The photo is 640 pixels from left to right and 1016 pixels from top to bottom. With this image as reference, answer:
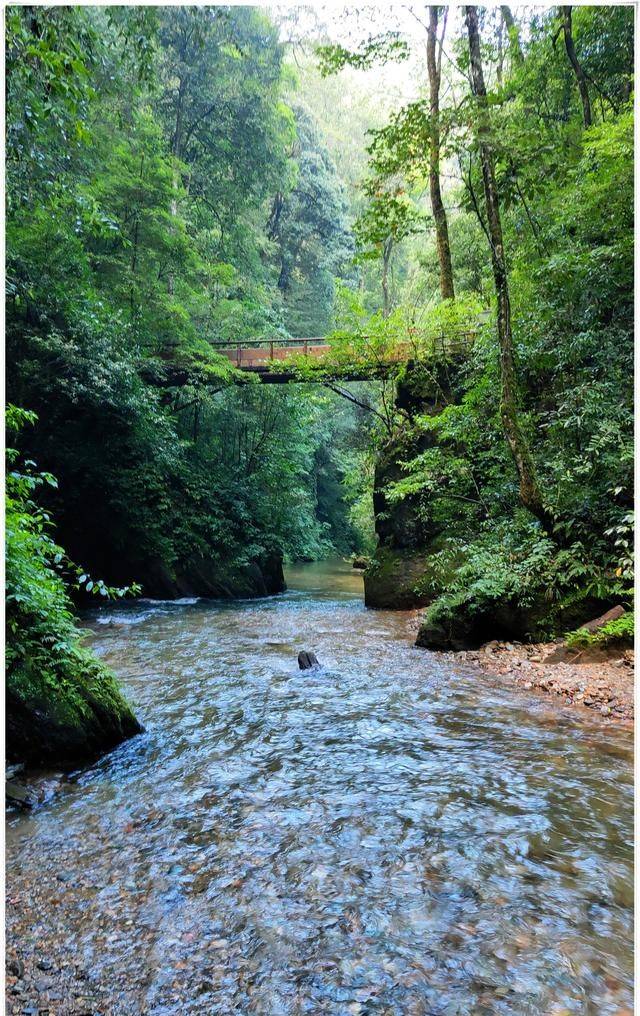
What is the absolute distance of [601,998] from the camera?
69.9 inches

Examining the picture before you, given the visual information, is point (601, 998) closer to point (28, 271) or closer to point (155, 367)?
point (28, 271)

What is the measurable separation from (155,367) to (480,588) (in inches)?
391

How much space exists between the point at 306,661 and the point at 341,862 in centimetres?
362

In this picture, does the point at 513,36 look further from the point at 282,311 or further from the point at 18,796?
the point at 18,796

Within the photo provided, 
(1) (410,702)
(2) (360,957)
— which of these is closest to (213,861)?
(2) (360,957)

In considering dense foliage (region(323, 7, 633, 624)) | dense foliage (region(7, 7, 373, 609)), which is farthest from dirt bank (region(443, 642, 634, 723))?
dense foliage (region(7, 7, 373, 609))

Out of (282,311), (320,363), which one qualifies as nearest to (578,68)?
(320,363)

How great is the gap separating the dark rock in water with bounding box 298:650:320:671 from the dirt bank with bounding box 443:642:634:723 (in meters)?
1.71

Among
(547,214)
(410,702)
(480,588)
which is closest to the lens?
(410,702)

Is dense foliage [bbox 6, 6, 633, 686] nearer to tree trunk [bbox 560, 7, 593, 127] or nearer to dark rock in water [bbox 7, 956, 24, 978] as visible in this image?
tree trunk [bbox 560, 7, 593, 127]

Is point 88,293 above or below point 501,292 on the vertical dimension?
above

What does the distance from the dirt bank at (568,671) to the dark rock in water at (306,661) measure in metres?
1.71

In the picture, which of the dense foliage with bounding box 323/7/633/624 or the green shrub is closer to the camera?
the green shrub

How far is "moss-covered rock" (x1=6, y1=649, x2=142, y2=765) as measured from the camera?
3414mm
